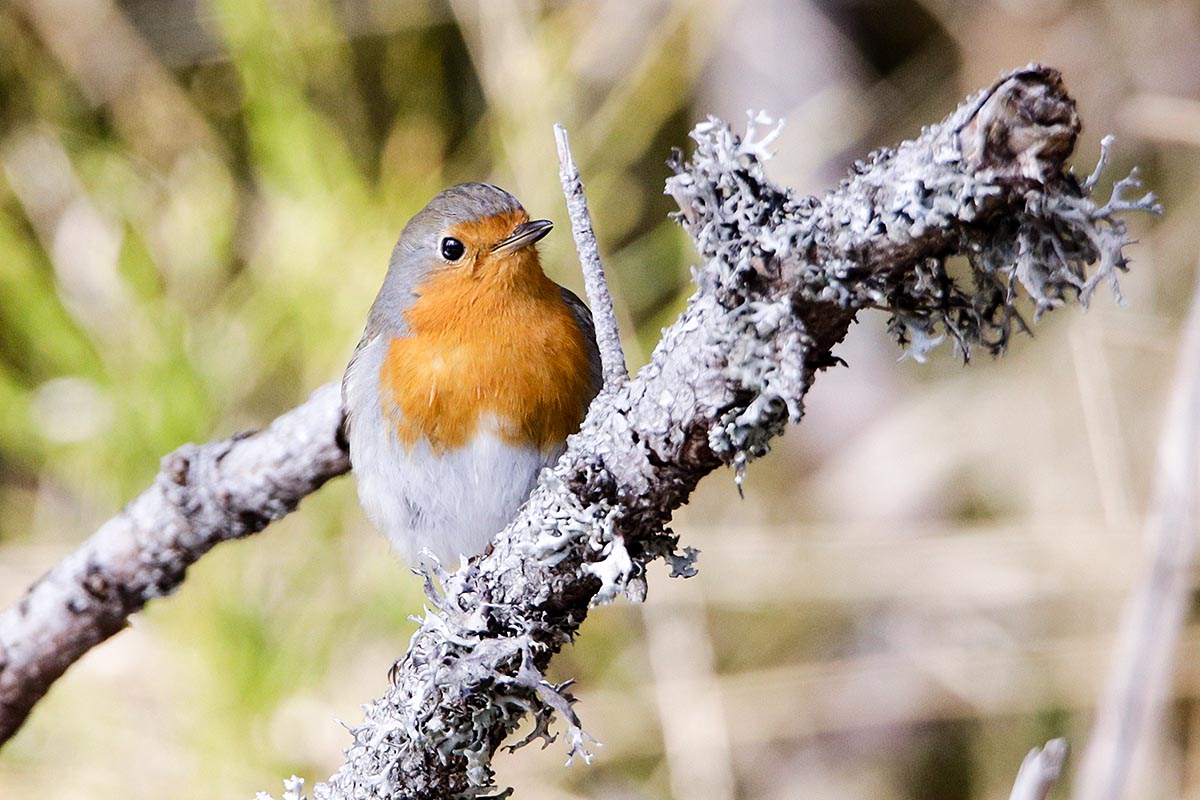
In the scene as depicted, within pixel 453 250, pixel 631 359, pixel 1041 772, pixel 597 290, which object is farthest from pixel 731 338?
pixel 631 359

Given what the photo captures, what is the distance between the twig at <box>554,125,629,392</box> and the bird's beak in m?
0.94

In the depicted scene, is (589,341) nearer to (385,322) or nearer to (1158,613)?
(385,322)

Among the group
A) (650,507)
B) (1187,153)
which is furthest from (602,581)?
(1187,153)

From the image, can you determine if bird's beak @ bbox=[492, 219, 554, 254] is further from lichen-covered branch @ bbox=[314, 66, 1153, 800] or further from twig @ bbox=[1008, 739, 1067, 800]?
twig @ bbox=[1008, 739, 1067, 800]

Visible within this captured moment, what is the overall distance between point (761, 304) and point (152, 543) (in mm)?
1617

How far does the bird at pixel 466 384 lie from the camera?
2.30 meters

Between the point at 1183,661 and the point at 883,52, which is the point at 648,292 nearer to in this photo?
the point at 883,52

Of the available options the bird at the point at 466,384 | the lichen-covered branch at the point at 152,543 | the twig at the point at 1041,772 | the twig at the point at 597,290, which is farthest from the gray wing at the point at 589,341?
the twig at the point at 1041,772

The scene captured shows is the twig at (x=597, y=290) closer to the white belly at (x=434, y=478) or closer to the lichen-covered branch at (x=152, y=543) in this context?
the white belly at (x=434, y=478)

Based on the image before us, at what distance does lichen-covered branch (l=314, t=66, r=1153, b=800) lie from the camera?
44.8 inches

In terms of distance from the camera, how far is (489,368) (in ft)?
7.60

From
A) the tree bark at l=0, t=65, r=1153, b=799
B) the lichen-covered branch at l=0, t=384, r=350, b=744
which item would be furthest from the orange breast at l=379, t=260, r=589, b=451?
the tree bark at l=0, t=65, r=1153, b=799

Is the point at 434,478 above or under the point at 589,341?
under

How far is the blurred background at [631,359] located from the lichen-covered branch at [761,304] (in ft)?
7.38
